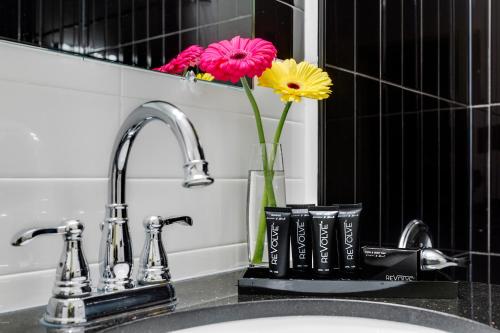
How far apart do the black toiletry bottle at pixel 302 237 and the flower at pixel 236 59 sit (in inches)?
9.9

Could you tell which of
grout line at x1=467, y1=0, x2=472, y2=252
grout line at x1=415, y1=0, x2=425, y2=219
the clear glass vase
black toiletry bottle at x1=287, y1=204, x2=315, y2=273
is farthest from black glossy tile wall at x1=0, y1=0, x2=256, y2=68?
grout line at x1=467, y1=0, x2=472, y2=252

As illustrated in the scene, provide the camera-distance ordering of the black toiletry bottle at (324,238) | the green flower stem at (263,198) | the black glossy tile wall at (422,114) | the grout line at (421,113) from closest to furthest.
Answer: the black toiletry bottle at (324,238) < the green flower stem at (263,198) < the black glossy tile wall at (422,114) < the grout line at (421,113)

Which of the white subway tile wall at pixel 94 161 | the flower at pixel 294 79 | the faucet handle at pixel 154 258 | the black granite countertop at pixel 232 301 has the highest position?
the flower at pixel 294 79

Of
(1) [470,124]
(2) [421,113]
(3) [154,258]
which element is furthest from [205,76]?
(1) [470,124]

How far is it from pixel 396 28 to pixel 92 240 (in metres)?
1.00

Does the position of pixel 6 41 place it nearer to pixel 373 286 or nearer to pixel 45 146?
pixel 45 146

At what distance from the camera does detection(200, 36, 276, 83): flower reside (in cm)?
96

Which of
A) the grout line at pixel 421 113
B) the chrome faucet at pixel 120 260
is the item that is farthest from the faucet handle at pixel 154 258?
the grout line at pixel 421 113

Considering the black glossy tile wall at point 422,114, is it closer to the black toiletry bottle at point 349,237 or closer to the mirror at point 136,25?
the mirror at point 136,25

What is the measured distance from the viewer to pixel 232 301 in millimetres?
820

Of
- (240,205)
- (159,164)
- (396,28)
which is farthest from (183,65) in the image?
(396,28)

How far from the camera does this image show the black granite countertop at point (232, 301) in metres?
0.71

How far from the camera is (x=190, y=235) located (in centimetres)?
102

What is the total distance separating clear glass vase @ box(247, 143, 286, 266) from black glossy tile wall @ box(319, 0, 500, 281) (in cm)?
28
